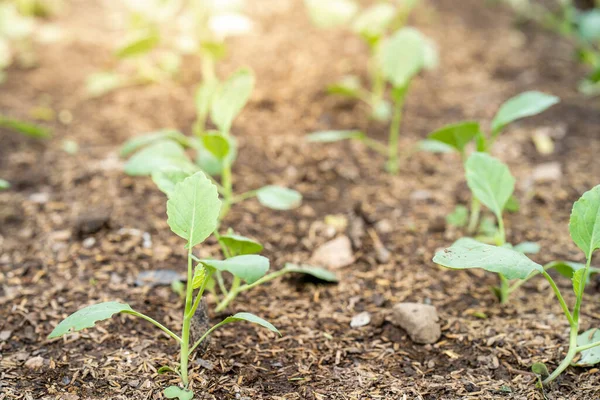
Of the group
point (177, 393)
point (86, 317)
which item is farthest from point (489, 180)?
point (86, 317)

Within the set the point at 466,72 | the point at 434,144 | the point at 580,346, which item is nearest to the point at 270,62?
the point at 466,72

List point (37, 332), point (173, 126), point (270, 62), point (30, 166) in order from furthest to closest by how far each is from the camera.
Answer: point (270, 62)
point (173, 126)
point (30, 166)
point (37, 332)

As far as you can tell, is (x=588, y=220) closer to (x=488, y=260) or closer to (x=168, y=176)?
(x=488, y=260)

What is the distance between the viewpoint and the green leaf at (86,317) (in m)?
1.16

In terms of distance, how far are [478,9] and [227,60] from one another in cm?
196

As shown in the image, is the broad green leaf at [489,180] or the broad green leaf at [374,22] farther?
the broad green leaf at [374,22]

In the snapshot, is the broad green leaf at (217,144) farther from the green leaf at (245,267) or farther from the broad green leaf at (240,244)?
the green leaf at (245,267)

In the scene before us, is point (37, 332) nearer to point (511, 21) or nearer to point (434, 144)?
point (434, 144)

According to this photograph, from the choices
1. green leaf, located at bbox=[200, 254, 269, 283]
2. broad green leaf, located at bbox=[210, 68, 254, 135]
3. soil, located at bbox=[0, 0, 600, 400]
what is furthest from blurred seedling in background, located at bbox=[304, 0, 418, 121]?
green leaf, located at bbox=[200, 254, 269, 283]

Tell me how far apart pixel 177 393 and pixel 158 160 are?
29.3 inches

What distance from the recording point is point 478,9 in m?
3.98

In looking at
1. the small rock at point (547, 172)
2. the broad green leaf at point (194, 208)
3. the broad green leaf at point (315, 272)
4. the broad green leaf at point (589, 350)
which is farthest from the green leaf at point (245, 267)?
the small rock at point (547, 172)

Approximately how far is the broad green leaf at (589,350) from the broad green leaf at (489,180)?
382 millimetres

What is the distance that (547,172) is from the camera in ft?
7.84
